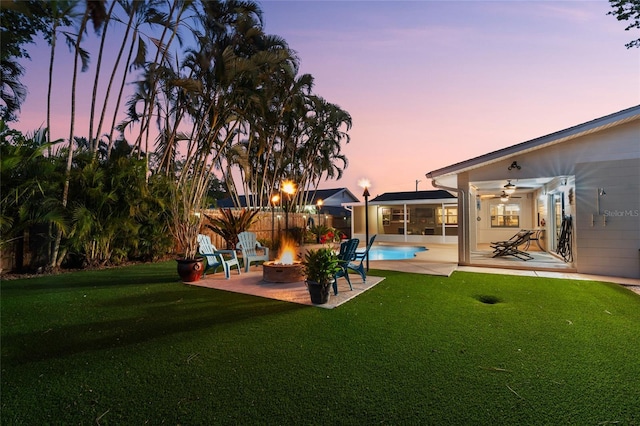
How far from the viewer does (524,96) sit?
1147cm

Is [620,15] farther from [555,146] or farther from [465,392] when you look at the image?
[465,392]

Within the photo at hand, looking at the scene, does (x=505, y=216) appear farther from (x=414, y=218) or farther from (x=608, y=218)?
(x=608, y=218)

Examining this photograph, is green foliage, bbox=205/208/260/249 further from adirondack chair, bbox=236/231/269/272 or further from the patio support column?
the patio support column

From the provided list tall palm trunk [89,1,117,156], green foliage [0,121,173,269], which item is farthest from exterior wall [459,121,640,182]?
tall palm trunk [89,1,117,156]

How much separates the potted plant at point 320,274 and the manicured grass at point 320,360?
0.25 metres

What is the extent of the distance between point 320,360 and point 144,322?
2351mm

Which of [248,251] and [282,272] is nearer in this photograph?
[282,272]

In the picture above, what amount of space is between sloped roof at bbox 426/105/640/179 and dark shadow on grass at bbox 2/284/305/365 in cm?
590

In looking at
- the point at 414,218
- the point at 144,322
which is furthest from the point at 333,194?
the point at 144,322

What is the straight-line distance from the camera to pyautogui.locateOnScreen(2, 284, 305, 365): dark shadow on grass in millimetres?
2912

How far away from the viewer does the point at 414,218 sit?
54.5ft

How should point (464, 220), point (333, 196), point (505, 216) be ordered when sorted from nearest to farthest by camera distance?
point (464, 220)
point (505, 216)
point (333, 196)

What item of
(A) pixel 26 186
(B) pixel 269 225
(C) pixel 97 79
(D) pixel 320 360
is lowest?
(D) pixel 320 360

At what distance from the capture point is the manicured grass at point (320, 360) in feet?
6.44
